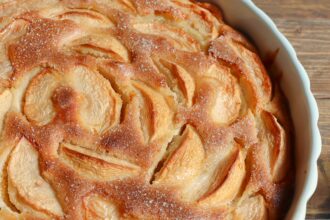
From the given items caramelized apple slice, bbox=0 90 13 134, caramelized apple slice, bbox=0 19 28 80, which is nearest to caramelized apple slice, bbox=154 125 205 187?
caramelized apple slice, bbox=0 90 13 134

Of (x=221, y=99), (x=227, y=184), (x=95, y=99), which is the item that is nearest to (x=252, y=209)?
(x=227, y=184)

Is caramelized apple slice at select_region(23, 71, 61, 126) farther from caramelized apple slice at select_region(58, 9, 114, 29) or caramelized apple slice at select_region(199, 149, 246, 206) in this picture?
caramelized apple slice at select_region(199, 149, 246, 206)

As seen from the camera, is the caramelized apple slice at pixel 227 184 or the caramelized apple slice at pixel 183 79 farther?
the caramelized apple slice at pixel 183 79

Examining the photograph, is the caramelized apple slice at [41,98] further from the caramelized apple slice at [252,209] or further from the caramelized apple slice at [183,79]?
the caramelized apple slice at [252,209]

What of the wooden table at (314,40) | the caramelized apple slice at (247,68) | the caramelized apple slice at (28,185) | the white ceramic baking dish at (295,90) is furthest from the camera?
the wooden table at (314,40)

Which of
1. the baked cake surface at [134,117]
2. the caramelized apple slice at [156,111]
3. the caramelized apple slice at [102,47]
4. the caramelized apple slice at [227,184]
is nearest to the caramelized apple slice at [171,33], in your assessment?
the baked cake surface at [134,117]

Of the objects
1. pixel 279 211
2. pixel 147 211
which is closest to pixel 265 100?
pixel 279 211

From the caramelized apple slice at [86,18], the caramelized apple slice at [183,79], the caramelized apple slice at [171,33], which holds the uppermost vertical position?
the caramelized apple slice at [86,18]
